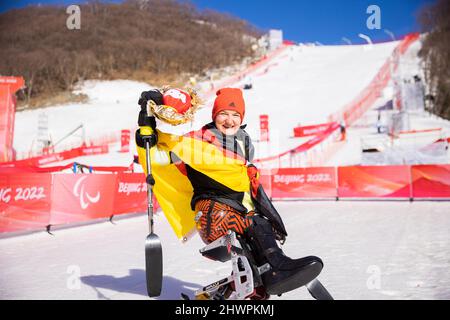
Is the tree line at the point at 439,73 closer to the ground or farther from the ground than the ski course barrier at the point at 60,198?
farther from the ground

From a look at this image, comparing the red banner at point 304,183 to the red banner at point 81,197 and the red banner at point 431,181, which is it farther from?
the red banner at point 81,197

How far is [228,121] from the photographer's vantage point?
315 centimetres

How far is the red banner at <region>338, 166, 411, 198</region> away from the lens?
1432 centimetres

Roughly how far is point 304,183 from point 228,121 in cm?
1297

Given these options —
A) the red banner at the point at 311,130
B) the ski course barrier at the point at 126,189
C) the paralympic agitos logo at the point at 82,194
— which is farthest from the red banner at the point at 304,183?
the red banner at the point at 311,130

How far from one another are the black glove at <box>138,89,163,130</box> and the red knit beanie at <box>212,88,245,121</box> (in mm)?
416

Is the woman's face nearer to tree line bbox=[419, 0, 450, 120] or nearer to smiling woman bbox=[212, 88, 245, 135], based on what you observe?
smiling woman bbox=[212, 88, 245, 135]

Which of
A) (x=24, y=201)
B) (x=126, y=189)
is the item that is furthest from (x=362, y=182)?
(x=24, y=201)

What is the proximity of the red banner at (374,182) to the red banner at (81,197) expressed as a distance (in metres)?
8.30

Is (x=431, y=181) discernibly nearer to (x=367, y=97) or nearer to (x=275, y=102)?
(x=367, y=97)

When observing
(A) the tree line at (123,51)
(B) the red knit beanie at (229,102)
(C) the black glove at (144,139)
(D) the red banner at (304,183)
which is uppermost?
(A) the tree line at (123,51)

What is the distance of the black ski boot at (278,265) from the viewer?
2566 mm

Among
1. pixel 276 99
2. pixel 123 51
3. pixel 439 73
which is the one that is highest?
pixel 123 51

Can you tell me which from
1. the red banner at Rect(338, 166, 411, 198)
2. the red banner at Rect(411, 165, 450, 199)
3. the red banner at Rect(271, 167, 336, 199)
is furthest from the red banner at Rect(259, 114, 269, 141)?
the red banner at Rect(411, 165, 450, 199)
